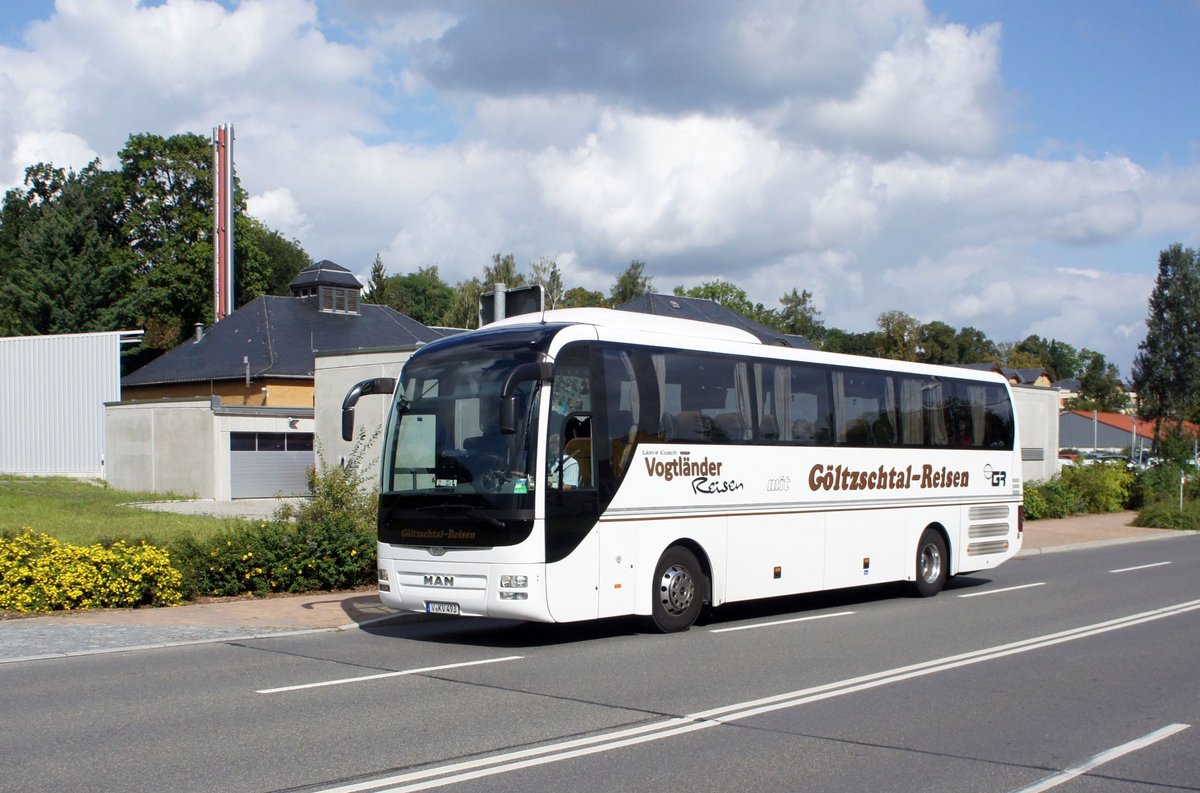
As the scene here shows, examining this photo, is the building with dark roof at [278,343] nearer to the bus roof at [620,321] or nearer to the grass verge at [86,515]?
the grass verge at [86,515]

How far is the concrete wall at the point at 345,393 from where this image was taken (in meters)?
25.4

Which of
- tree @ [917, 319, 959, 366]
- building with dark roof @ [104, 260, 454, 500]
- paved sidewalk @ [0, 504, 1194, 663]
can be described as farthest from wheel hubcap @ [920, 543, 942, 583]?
tree @ [917, 319, 959, 366]

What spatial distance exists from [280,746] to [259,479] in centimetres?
3379

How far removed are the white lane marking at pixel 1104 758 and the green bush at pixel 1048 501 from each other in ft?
86.6

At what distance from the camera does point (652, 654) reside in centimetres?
1127

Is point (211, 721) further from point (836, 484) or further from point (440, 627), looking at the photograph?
point (836, 484)

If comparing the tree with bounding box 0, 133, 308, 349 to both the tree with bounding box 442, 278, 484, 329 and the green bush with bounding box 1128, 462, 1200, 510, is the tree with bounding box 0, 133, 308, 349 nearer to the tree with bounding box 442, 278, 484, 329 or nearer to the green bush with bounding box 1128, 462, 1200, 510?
the tree with bounding box 442, 278, 484, 329

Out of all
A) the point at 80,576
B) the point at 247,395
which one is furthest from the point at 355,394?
the point at 247,395

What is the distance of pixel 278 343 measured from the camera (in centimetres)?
5138

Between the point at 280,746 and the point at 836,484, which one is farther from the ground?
the point at 836,484

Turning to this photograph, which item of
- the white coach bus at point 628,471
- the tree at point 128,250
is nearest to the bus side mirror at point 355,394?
the white coach bus at point 628,471

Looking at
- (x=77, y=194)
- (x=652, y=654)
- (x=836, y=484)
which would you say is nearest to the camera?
(x=652, y=654)

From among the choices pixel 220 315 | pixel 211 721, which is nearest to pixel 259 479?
pixel 220 315

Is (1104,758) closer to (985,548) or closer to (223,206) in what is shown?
(985,548)
